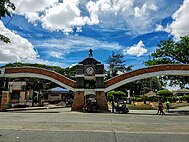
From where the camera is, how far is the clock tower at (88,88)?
26281mm

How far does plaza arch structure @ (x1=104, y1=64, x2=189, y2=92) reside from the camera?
2520 cm

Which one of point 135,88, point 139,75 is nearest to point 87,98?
point 139,75

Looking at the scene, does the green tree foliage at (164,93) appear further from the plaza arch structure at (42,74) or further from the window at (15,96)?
the window at (15,96)

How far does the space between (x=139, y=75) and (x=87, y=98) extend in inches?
277

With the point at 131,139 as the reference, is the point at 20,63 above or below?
above

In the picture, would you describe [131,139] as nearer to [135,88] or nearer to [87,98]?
[87,98]

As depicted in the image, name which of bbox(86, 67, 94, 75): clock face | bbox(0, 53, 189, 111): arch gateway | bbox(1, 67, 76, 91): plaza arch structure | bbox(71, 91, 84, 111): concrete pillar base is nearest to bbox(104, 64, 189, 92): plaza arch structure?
bbox(0, 53, 189, 111): arch gateway

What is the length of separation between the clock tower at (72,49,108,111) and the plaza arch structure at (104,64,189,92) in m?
1.07

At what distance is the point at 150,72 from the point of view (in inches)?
1012

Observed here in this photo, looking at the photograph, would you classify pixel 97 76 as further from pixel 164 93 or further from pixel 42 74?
pixel 164 93

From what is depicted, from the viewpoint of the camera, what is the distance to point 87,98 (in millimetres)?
27688

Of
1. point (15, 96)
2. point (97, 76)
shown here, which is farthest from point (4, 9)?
point (15, 96)

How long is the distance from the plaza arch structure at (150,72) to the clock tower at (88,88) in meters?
1.07

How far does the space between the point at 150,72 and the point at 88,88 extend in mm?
7724
